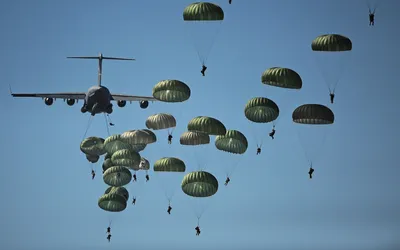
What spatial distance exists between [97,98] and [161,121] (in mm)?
17986

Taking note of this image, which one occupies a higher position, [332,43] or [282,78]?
[332,43]

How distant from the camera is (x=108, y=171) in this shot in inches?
3622

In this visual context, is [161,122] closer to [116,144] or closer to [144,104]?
[116,144]

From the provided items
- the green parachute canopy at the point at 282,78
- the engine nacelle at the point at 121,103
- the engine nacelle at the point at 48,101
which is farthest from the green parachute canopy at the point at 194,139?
the engine nacelle at the point at 48,101

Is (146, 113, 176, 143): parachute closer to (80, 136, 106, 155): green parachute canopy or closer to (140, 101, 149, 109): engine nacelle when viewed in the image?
(80, 136, 106, 155): green parachute canopy

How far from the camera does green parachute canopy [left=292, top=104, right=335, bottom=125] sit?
83062mm

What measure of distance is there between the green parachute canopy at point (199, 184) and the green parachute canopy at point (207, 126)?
410 centimetres

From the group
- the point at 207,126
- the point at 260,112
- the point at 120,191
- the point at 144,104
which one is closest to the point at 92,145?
the point at 120,191

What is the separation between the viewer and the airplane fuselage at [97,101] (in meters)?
109

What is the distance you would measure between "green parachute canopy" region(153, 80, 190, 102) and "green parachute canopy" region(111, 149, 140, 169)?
20.8 feet

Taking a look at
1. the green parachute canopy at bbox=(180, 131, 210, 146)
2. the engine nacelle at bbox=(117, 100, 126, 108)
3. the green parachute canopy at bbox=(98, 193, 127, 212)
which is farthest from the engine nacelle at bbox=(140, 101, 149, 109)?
the green parachute canopy at bbox=(98, 193, 127, 212)

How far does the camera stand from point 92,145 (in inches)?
3969

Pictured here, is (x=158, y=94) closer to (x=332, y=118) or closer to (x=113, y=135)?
(x=113, y=135)

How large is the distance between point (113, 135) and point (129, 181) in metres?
6.41
